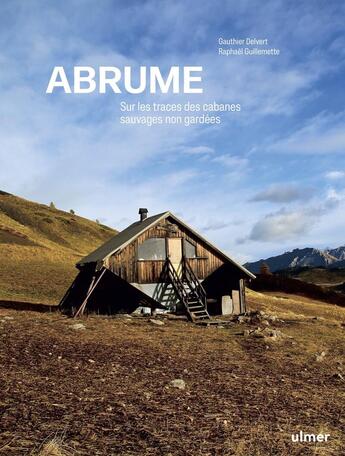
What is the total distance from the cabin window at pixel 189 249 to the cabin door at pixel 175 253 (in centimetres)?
44

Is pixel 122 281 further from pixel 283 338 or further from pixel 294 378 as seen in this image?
pixel 294 378

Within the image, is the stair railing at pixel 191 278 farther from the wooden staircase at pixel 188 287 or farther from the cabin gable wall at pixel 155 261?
the cabin gable wall at pixel 155 261

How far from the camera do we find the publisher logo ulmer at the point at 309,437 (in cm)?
786

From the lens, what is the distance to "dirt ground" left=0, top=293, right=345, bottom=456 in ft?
24.2

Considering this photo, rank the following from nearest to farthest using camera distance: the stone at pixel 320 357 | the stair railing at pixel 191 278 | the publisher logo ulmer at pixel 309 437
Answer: the publisher logo ulmer at pixel 309 437 < the stone at pixel 320 357 < the stair railing at pixel 191 278

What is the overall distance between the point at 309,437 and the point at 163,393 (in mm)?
3440

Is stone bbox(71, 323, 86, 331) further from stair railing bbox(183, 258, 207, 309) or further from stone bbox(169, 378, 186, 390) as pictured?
stair railing bbox(183, 258, 207, 309)

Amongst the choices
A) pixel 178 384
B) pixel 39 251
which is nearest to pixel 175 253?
pixel 178 384

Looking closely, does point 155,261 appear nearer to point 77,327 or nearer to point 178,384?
point 77,327

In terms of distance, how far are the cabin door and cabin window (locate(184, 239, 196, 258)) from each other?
1.45 ft

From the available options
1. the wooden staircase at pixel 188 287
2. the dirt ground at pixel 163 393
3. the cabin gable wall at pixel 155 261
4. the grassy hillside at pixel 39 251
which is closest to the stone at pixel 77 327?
the dirt ground at pixel 163 393

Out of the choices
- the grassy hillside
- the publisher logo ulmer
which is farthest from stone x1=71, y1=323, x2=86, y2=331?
the grassy hillside

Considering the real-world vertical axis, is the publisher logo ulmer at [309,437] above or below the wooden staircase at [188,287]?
below

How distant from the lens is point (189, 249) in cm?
3083
